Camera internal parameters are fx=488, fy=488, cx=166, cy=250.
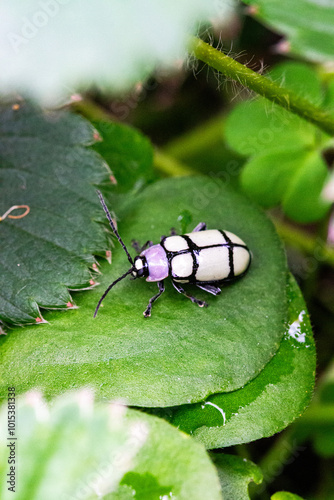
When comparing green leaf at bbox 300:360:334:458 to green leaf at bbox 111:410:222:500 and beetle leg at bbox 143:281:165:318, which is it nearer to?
beetle leg at bbox 143:281:165:318

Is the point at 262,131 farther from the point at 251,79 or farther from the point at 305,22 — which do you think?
the point at 251,79

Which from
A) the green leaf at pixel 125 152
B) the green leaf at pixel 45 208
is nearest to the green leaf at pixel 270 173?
the green leaf at pixel 125 152

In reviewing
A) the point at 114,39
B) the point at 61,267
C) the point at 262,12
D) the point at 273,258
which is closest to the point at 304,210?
the point at 273,258

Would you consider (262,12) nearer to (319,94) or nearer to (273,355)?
(319,94)

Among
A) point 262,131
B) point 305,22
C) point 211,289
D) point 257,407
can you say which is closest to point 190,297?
point 211,289

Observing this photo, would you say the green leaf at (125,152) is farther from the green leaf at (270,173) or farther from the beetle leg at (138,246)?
the green leaf at (270,173)

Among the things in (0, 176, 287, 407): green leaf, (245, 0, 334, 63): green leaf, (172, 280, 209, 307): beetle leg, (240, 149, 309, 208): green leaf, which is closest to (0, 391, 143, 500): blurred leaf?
(0, 176, 287, 407): green leaf
